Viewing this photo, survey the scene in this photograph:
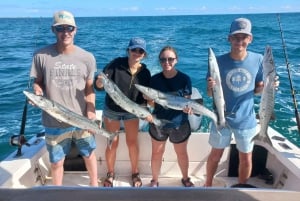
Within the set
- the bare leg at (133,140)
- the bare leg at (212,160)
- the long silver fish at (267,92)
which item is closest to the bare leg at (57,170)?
the bare leg at (133,140)

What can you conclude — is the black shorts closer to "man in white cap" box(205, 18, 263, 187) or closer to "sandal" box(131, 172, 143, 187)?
"man in white cap" box(205, 18, 263, 187)

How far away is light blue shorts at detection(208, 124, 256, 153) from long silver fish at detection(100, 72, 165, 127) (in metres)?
0.62

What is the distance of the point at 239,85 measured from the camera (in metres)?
3.54

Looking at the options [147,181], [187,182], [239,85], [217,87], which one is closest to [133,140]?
[147,181]

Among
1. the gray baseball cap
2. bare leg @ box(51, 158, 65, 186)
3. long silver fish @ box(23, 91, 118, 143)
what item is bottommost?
bare leg @ box(51, 158, 65, 186)

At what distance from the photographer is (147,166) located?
15.7 ft

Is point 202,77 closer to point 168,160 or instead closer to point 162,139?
point 168,160

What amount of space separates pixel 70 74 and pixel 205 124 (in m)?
4.05

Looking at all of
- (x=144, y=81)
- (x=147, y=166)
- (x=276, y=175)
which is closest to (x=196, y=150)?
(x=147, y=166)

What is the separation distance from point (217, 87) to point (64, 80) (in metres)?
1.50

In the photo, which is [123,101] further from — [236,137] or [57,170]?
[236,137]

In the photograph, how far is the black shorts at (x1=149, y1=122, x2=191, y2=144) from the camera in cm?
392

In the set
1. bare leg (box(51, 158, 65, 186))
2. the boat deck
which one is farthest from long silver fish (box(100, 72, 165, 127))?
the boat deck

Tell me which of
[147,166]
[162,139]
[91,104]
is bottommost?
[147,166]
